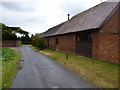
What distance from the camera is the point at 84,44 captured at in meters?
12.2

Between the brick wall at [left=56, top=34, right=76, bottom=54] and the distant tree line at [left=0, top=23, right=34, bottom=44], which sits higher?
the distant tree line at [left=0, top=23, right=34, bottom=44]

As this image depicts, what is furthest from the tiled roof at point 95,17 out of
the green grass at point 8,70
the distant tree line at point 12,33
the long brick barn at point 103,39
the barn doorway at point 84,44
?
the distant tree line at point 12,33

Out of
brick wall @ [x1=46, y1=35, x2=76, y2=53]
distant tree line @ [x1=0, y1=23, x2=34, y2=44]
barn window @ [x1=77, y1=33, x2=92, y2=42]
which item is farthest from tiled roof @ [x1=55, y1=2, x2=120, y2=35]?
distant tree line @ [x1=0, y1=23, x2=34, y2=44]

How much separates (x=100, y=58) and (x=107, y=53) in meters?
1.01

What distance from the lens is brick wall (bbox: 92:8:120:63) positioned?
8260mm

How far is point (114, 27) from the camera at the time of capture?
10.1 metres

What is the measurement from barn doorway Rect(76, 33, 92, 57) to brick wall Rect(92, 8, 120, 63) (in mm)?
756

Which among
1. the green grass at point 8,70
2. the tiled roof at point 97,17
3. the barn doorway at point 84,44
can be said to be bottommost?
the green grass at point 8,70

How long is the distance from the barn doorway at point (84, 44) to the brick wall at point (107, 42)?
756 mm

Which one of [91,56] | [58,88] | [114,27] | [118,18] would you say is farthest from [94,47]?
[58,88]

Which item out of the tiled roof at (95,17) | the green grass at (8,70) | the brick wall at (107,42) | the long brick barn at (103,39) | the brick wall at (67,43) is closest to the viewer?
the green grass at (8,70)

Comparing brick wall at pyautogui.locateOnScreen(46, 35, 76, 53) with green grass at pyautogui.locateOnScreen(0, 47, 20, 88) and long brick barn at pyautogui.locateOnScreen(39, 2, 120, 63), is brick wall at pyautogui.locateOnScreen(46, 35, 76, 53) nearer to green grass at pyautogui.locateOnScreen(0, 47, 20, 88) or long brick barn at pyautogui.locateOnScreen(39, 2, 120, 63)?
long brick barn at pyautogui.locateOnScreen(39, 2, 120, 63)

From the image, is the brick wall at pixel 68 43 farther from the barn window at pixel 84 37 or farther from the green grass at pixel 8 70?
the green grass at pixel 8 70

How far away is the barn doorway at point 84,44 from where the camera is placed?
37.1 feet
